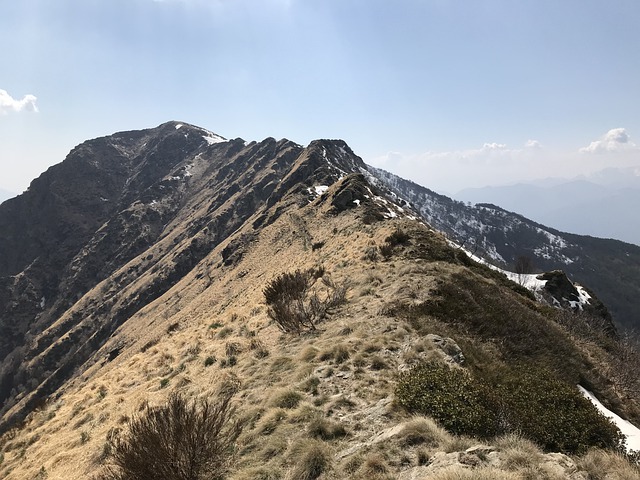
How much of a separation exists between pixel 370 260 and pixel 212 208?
126m

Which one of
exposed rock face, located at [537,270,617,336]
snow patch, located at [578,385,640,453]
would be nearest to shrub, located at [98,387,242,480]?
snow patch, located at [578,385,640,453]

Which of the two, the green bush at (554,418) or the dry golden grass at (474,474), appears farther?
the green bush at (554,418)

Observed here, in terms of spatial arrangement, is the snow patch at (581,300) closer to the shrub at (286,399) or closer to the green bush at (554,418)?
the green bush at (554,418)

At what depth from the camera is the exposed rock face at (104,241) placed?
98.7 m

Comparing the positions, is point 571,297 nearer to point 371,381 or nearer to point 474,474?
point 371,381

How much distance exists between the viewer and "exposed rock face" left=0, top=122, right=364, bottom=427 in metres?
98.7

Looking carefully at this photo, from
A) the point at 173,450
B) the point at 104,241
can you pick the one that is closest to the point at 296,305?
the point at 173,450

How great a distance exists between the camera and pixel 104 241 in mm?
157250

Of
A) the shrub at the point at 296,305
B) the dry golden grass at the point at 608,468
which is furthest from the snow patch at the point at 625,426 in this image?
the shrub at the point at 296,305

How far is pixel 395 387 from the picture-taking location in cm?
891

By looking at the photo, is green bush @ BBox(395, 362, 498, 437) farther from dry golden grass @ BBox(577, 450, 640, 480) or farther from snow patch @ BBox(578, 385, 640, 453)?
snow patch @ BBox(578, 385, 640, 453)

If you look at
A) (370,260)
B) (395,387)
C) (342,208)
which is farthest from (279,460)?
(342,208)

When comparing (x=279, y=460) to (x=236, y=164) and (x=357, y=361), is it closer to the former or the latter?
(x=357, y=361)

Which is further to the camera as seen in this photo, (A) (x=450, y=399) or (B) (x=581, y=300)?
(B) (x=581, y=300)
